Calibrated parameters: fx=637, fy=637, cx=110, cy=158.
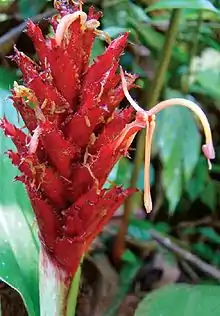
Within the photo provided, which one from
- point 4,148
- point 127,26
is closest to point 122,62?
point 127,26

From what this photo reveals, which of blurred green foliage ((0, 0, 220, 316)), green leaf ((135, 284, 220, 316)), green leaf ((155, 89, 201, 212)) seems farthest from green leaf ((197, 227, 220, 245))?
green leaf ((135, 284, 220, 316))

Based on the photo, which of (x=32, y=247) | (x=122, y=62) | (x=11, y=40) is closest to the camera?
(x=32, y=247)

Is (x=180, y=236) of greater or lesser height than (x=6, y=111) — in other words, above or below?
below

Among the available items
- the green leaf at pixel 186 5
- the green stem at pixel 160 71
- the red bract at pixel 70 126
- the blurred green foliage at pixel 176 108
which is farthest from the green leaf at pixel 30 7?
the red bract at pixel 70 126

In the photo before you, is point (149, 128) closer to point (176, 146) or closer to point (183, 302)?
point (183, 302)

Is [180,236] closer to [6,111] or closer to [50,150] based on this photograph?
[6,111]

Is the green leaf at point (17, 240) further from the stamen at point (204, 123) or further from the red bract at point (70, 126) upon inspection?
the stamen at point (204, 123)

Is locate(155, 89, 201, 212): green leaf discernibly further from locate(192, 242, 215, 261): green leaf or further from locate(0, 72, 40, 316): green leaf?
locate(0, 72, 40, 316): green leaf

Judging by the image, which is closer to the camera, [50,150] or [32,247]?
[50,150]
